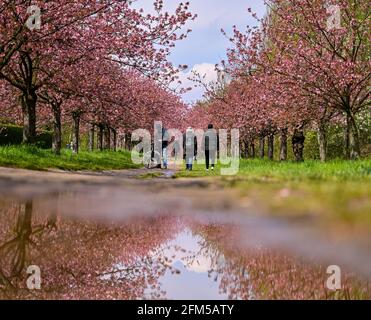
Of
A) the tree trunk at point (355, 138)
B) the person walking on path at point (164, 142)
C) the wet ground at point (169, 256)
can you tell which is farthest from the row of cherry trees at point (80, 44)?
the wet ground at point (169, 256)

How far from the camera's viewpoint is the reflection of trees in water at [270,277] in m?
2.52

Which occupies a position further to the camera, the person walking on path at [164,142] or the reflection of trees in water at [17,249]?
the person walking on path at [164,142]

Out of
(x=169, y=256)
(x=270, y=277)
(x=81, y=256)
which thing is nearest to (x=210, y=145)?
(x=169, y=256)

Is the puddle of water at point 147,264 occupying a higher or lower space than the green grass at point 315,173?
lower

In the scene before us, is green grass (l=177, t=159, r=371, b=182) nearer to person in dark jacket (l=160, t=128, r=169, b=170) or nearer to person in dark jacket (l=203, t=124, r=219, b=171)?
person in dark jacket (l=203, t=124, r=219, b=171)

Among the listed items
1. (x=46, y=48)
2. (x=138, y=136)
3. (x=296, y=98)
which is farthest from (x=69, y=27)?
(x=138, y=136)

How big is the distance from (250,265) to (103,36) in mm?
14899

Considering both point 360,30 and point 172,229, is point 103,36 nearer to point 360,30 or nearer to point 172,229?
point 360,30

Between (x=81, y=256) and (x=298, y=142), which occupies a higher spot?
(x=298, y=142)

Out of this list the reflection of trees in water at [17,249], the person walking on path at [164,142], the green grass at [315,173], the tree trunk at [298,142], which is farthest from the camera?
the tree trunk at [298,142]

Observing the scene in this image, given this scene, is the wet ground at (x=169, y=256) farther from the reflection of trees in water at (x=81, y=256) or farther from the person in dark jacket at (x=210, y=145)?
the person in dark jacket at (x=210, y=145)

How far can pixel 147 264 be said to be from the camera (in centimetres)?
306

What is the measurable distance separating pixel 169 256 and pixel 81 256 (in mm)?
576

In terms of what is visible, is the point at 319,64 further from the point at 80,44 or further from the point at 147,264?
the point at 147,264
